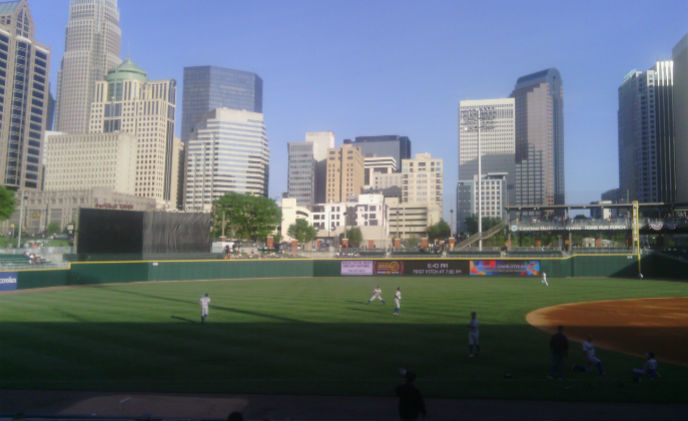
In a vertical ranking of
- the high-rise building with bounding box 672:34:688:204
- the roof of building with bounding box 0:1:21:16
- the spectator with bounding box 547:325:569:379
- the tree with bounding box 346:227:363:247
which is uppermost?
the roof of building with bounding box 0:1:21:16

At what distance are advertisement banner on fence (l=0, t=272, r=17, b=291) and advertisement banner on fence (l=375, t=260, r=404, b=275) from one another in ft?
123

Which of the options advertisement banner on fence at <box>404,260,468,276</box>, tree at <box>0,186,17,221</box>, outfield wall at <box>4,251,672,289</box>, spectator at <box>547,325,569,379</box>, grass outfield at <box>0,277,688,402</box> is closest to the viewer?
grass outfield at <box>0,277,688,402</box>

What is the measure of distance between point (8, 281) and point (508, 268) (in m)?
50.5

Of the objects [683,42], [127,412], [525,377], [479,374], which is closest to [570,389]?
[525,377]

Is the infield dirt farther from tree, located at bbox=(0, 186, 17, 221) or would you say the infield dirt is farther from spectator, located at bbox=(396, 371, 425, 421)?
tree, located at bbox=(0, 186, 17, 221)

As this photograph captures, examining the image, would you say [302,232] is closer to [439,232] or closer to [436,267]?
[439,232]

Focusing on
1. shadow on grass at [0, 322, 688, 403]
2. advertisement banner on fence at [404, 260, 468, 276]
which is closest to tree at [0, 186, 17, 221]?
advertisement banner on fence at [404, 260, 468, 276]

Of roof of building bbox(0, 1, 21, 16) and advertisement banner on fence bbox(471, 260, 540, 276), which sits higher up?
roof of building bbox(0, 1, 21, 16)

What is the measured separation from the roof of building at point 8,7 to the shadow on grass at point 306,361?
617 feet

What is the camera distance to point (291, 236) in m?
152

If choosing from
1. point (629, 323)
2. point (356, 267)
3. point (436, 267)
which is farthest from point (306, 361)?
point (436, 267)

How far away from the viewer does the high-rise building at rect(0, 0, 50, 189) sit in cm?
15250

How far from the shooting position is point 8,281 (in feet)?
128

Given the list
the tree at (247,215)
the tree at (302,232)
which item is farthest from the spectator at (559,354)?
the tree at (302,232)
